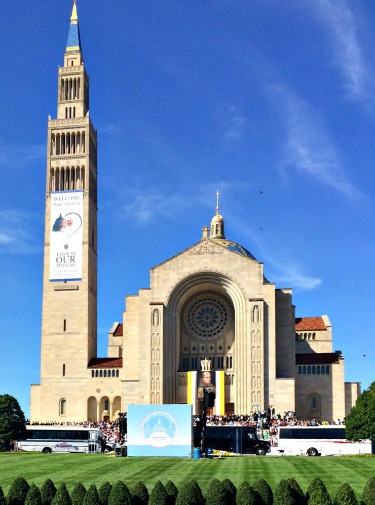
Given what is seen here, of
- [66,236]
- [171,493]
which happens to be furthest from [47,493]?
[66,236]

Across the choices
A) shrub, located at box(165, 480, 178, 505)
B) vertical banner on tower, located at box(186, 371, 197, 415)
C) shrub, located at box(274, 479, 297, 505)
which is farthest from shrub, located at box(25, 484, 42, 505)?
vertical banner on tower, located at box(186, 371, 197, 415)

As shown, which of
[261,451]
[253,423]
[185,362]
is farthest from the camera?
[185,362]

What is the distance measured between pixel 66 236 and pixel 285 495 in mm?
65693

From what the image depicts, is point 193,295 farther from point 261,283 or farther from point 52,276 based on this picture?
point 52,276

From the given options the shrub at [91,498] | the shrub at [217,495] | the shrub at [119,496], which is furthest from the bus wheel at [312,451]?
the shrub at [91,498]

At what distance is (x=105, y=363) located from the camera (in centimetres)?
8712

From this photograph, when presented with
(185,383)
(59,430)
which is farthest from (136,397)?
(59,430)

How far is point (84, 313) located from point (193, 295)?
10.5 meters

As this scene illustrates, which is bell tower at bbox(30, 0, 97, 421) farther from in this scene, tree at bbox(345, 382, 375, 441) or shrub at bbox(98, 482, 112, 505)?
shrub at bbox(98, 482, 112, 505)

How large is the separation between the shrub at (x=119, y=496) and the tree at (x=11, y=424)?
37.6 metres

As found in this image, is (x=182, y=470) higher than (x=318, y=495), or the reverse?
(x=318, y=495)

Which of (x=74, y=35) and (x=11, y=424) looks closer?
(x=11, y=424)

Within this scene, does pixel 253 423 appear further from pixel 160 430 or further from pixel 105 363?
pixel 160 430

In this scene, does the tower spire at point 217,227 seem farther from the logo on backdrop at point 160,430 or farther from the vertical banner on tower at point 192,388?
the logo on backdrop at point 160,430
